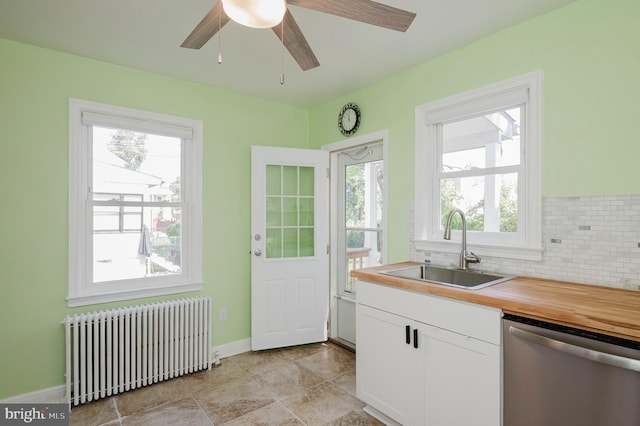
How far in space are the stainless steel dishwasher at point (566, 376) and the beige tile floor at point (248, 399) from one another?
40.1 inches

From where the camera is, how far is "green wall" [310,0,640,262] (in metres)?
1.69

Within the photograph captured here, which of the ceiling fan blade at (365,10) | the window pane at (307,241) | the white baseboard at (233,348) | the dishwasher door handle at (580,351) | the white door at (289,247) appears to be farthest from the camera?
the window pane at (307,241)

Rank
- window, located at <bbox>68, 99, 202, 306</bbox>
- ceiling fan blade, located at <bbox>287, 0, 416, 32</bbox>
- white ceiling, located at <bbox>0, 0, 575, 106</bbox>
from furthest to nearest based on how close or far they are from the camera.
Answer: window, located at <bbox>68, 99, 202, 306</bbox> < white ceiling, located at <bbox>0, 0, 575, 106</bbox> < ceiling fan blade, located at <bbox>287, 0, 416, 32</bbox>

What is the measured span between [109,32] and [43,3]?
344 millimetres

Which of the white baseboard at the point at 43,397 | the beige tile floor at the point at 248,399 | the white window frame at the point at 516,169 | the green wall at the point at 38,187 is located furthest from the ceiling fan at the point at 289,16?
the white baseboard at the point at 43,397

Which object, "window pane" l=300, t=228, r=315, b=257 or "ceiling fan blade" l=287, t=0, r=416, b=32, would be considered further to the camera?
"window pane" l=300, t=228, r=315, b=257

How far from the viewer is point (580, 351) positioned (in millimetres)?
1261

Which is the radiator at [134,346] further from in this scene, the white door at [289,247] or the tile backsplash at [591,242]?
the tile backsplash at [591,242]

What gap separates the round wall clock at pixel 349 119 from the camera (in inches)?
123

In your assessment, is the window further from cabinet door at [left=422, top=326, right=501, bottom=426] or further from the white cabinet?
cabinet door at [left=422, top=326, right=501, bottom=426]

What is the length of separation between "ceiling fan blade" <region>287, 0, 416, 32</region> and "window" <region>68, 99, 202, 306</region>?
1914 millimetres

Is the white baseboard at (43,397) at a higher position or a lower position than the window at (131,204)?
lower

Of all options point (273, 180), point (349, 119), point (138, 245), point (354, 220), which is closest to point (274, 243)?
point (273, 180)

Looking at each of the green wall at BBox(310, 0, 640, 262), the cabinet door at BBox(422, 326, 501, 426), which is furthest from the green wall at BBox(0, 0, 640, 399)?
the cabinet door at BBox(422, 326, 501, 426)
